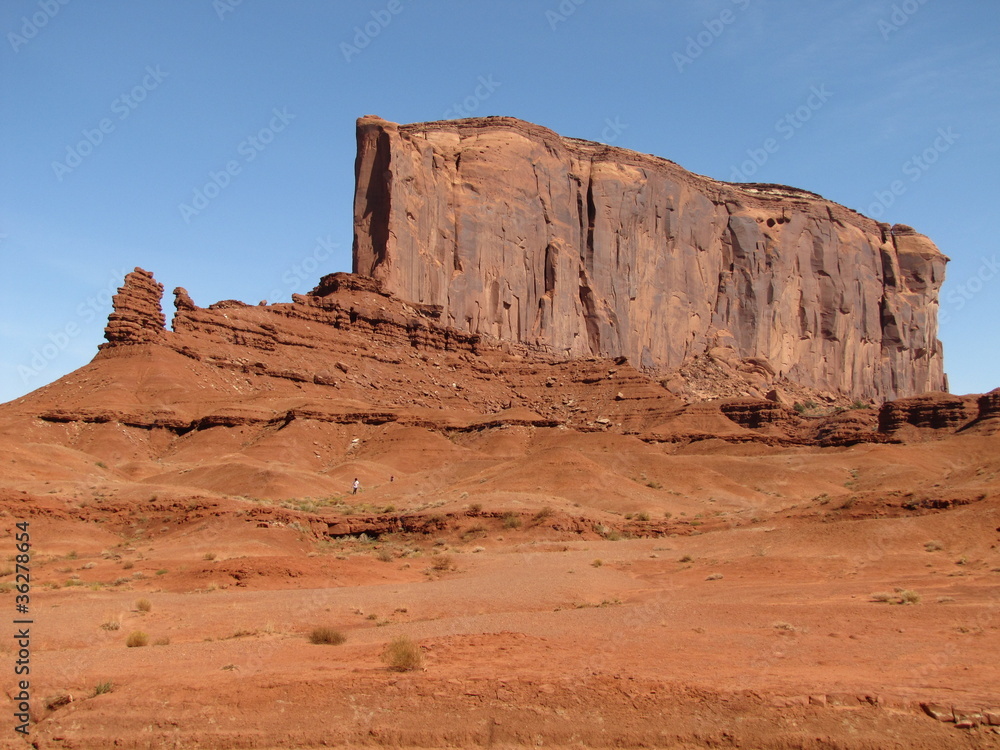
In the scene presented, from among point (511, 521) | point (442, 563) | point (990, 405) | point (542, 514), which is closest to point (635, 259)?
point (990, 405)

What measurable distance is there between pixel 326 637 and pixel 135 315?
54.5 m

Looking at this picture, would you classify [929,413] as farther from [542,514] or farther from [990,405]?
[542,514]

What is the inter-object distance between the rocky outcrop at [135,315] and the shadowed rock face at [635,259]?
2699 centimetres

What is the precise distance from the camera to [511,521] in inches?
1389

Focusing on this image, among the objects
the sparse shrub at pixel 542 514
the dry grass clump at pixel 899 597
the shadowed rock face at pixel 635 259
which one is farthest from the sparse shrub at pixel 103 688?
the shadowed rock face at pixel 635 259

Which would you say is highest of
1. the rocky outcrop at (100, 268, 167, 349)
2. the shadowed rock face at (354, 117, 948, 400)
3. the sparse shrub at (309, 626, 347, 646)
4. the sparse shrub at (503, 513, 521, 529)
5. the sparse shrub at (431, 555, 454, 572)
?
the shadowed rock face at (354, 117, 948, 400)

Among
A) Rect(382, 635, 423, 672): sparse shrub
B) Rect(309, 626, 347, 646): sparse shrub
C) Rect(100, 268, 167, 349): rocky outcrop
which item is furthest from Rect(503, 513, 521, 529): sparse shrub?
Rect(100, 268, 167, 349): rocky outcrop

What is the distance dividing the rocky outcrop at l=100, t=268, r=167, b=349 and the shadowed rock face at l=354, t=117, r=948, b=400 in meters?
27.0

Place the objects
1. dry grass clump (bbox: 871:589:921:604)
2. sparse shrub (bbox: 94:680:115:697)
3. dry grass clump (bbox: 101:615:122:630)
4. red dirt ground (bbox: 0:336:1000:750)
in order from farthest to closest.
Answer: dry grass clump (bbox: 871:589:921:604), dry grass clump (bbox: 101:615:122:630), sparse shrub (bbox: 94:680:115:697), red dirt ground (bbox: 0:336:1000:750)

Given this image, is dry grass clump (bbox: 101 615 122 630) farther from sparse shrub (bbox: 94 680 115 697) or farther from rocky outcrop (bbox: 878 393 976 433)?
rocky outcrop (bbox: 878 393 976 433)

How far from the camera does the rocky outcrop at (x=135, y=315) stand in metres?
64.5

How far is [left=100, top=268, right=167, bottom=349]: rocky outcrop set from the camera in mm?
64500

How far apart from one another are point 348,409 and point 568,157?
62.6 meters

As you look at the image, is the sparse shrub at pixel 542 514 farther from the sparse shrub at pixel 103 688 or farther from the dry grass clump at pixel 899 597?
the sparse shrub at pixel 103 688
